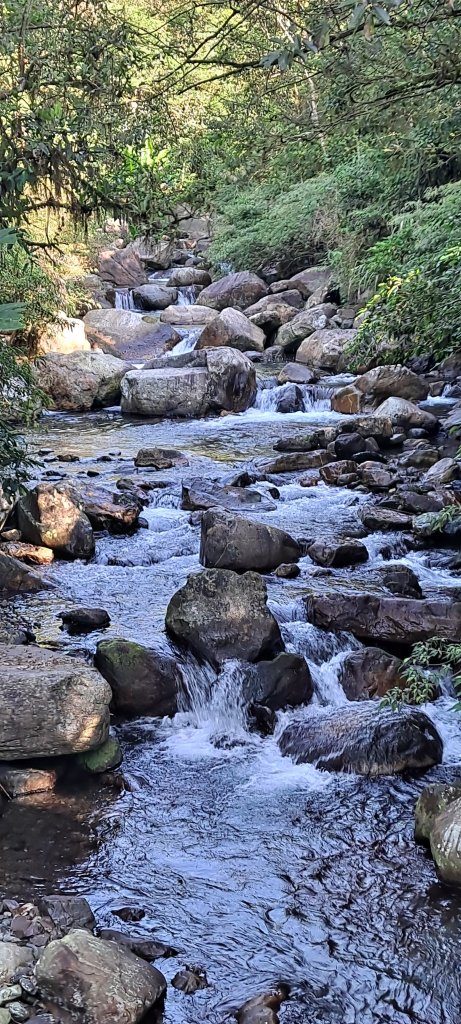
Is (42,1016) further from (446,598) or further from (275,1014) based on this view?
(446,598)

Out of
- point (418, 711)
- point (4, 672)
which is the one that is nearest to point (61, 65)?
point (4, 672)

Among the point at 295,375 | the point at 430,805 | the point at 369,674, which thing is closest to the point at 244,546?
the point at 369,674

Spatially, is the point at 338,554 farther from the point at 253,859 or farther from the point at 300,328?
the point at 300,328

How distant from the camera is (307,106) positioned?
6.62 meters

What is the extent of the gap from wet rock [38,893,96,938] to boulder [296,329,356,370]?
45.9ft

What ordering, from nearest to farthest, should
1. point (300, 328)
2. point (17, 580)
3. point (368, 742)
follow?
1. point (368, 742)
2. point (17, 580)
3. point (300, 328)

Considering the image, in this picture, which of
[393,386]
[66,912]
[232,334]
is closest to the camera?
[66,912]

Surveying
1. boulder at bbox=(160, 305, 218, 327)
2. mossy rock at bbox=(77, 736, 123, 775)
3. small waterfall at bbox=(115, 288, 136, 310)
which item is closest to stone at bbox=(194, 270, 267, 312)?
boulder at bbox=(160, 305, 218, 327)

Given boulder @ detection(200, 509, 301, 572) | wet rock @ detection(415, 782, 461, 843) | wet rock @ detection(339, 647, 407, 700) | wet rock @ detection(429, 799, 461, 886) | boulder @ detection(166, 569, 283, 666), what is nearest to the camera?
wet rock @ detection(429, 799, 461, 886)

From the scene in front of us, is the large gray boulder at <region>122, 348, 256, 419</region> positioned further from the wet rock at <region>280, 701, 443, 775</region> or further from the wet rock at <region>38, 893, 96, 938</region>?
the wet rock at <region>38, 893, 96, 938</region>

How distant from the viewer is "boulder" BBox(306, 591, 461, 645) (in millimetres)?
7016

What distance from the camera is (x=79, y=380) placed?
52.3ft

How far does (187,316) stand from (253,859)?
60.7 ft

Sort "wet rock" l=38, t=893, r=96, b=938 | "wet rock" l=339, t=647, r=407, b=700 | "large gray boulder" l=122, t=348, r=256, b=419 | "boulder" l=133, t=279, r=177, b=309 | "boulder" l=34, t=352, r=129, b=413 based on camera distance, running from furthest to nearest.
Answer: "boulder" l=133, t=279, r=177, b=309 < "boulder" l=34, t=352, r=129, b=413 < "large gray boulder" l=122, t=348, r=256, b=419 < "wet rock" l=339, t=647, r=407, b=700 < "wet rock" l=38, t=893, r=96, b=938
